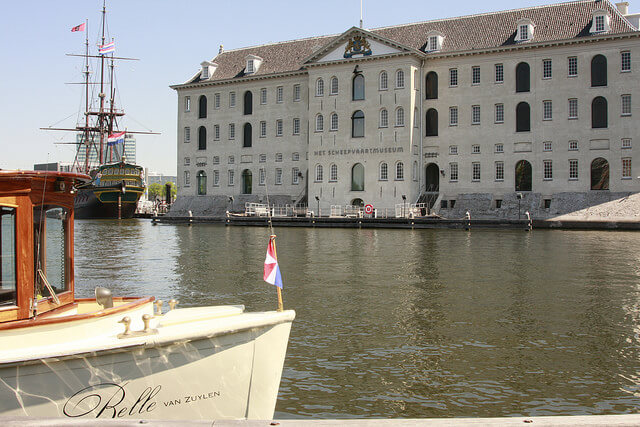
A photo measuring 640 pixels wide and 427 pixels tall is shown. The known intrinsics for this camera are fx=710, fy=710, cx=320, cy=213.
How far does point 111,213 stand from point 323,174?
93.6 ft

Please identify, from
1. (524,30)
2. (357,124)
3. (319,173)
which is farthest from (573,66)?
(319,173)

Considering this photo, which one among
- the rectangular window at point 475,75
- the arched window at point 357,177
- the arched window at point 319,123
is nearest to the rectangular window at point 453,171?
the rectangular window at point 475,75

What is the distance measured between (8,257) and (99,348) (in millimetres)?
1699

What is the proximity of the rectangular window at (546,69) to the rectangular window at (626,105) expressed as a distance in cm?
622

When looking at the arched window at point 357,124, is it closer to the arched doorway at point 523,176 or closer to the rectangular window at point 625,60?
the arched doorway at point 523,176

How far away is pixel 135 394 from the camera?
743 cm

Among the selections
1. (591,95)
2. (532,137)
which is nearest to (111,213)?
(532,137)

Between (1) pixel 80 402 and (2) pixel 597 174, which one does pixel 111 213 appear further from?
(1) pixel 80 402

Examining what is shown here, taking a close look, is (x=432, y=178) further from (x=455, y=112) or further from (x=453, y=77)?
(x=453, y=77)

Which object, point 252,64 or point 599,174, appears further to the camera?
point 252,64

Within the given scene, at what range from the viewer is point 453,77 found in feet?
207

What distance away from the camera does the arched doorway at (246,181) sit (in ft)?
244

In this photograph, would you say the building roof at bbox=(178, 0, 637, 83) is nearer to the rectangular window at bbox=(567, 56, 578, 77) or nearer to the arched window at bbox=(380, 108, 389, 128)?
the rectangular window at bbox=(567, 56, 578, 77)

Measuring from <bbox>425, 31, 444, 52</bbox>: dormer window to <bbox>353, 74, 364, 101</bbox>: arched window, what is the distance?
6528 mm
